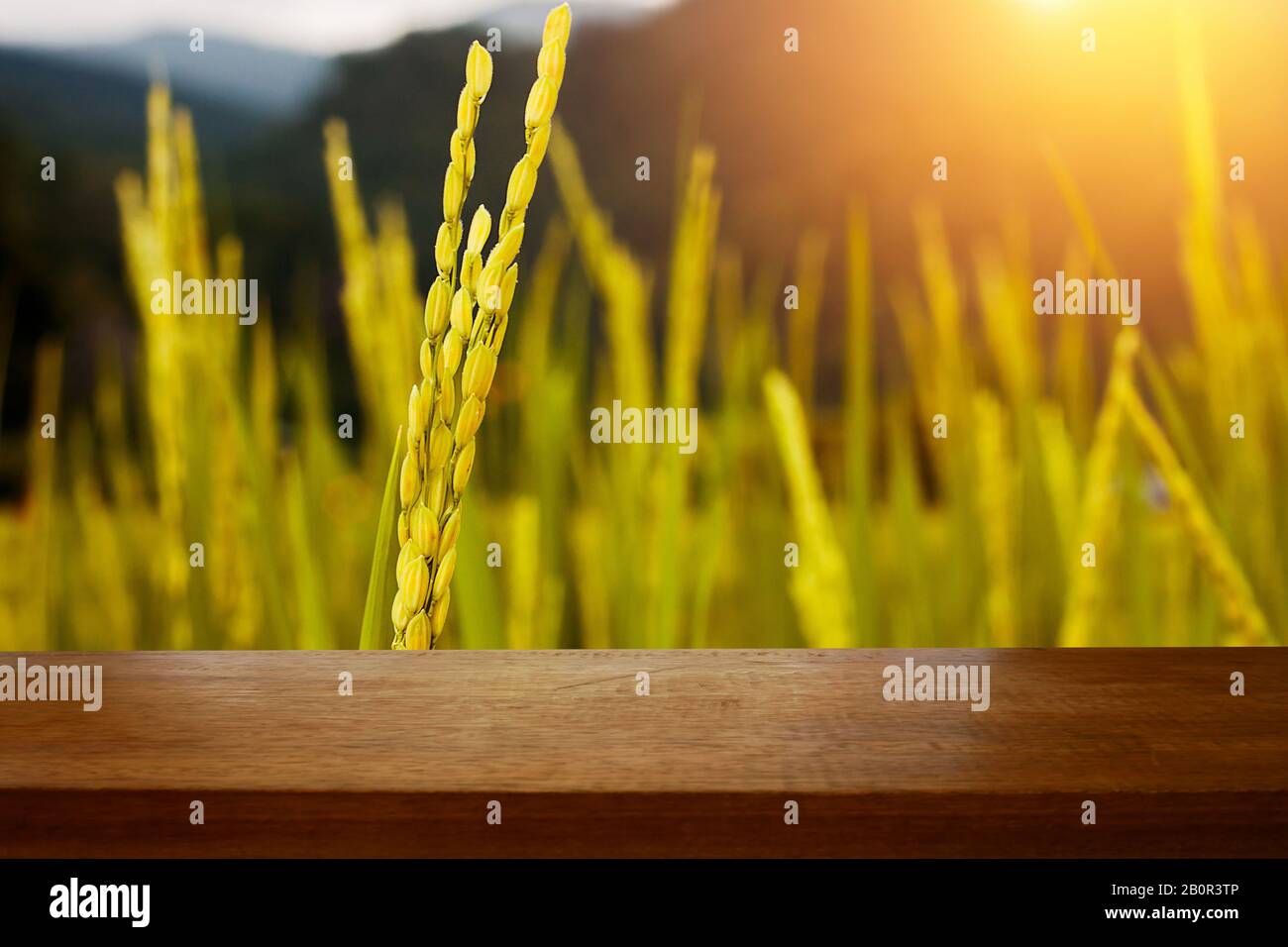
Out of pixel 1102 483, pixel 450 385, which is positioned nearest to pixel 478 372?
pixel 450 385

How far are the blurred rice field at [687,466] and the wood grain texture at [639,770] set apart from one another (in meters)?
0.20

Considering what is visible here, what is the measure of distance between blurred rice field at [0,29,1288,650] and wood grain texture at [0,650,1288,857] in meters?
0.20

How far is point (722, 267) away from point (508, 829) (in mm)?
859

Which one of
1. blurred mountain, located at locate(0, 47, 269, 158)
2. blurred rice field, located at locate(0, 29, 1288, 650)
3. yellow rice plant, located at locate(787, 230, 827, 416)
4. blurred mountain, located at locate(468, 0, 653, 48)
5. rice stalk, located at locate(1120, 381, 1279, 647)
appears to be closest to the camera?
rice stalk, located at locate(1120, 381, 1279, 647)

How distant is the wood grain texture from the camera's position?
1.31 feet

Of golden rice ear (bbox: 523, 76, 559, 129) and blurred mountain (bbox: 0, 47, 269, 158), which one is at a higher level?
blurred mountain (bbox: 0, 47, 269, 158)

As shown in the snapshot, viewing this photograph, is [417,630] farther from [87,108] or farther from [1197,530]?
[87,108]

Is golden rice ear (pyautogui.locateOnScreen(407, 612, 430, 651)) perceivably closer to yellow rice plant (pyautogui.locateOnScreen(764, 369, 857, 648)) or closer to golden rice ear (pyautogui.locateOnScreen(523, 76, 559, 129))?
golden rice ear (pyautogui.locateOnScreen(523, 76, 559, 129))

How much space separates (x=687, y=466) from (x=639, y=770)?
0.50 meters

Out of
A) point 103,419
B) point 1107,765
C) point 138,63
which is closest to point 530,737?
point 1107,765

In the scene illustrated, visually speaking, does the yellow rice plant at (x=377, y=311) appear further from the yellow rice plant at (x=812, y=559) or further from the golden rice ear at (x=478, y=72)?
the golden rice ear at (x=478, y=72)

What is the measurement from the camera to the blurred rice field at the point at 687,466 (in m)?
0.86
